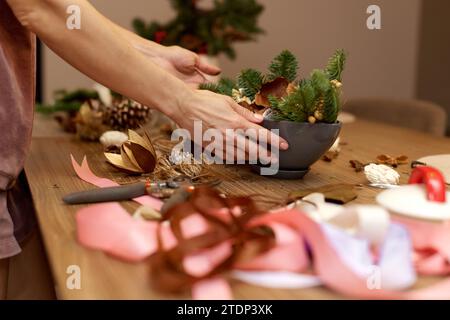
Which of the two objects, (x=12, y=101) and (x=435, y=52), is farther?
(x=435, y=52)

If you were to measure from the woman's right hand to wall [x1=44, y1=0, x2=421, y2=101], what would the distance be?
1944 mm

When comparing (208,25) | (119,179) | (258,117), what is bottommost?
(119,179)

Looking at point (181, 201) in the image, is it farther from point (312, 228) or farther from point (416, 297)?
point (416, 297)

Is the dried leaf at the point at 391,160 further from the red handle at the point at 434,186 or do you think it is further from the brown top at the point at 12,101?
the brown top at the point at 12,101

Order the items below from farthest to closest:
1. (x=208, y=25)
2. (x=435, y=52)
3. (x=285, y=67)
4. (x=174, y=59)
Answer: (x=435, y=52) → (x=208, y=25) → (x=174, y=59) → (x=285, y=67)


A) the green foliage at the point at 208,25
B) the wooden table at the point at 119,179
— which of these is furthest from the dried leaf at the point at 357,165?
the green foliage at the point at 208,25

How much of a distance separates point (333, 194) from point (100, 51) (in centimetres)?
39

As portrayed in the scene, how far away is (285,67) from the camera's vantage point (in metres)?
1.07

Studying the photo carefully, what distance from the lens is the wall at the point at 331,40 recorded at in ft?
9.39

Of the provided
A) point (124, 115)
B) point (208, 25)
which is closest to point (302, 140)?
point (124, 115)

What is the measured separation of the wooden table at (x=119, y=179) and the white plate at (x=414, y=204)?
0.27ft

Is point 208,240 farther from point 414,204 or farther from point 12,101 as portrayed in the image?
point 12,101

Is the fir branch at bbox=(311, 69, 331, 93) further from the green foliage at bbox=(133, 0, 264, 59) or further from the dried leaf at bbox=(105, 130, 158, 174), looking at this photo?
the green foliage at bbox=(133, 0, 264, 59)
